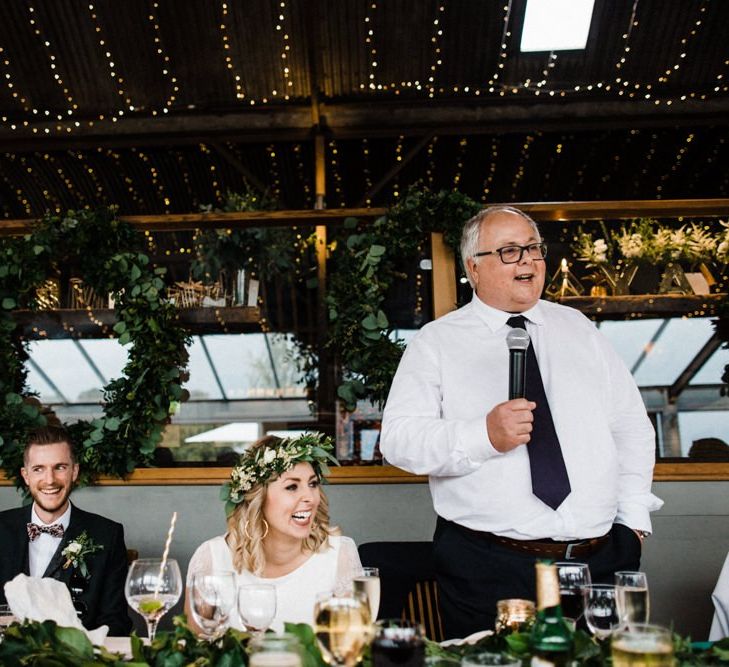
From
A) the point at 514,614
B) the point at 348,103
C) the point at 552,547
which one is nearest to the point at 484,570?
the point at 552,547

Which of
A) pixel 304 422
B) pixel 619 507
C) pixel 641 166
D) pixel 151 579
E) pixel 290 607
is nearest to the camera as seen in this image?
pixel 151 579

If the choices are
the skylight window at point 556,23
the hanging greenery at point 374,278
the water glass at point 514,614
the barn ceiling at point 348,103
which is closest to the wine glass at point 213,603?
the water glass at point 514,614

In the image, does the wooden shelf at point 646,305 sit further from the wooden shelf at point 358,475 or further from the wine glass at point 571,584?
the wine glass at point 571,584

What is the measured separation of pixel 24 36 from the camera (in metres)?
6.64

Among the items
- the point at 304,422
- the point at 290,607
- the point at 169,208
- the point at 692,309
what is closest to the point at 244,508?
the point at 290,607

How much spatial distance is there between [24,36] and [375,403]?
14.9 ft

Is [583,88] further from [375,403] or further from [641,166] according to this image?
[375,403]

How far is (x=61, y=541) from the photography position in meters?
3.37

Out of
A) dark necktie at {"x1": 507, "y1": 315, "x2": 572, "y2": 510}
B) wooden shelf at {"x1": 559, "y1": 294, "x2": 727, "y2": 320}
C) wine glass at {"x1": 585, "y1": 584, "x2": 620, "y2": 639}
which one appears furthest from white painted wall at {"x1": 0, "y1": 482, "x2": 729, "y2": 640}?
wine glass at {"x1": 585, "y1": 584, "x2": 620, "y2": 639}

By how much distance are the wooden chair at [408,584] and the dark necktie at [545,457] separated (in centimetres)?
72

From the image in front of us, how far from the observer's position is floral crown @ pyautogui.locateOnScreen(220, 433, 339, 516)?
287 centimetres

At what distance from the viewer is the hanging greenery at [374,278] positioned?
4.09 m

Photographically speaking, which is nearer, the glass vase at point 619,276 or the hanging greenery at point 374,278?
the hanging greenery at point 374,278

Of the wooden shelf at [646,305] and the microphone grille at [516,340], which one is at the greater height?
the wooden shelf at [646,305]
